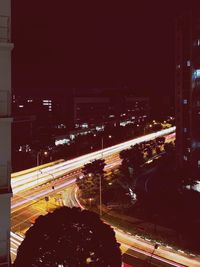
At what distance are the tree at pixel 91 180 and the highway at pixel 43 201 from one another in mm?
1360

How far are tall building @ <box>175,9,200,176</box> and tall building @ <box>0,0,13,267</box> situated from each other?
126 ft

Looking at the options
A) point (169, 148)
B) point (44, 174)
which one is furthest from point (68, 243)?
point (169, 148)

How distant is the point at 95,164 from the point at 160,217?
1173 cm

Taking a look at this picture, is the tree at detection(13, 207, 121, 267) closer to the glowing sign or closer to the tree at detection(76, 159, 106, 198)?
the tree at detection(76, 159, 106, 198)

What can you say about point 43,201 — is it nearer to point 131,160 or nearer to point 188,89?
point 131,160

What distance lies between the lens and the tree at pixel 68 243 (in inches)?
552

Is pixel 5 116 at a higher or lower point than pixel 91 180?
higher

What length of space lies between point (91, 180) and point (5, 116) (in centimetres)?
3352

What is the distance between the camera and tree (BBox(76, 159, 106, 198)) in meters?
41.8

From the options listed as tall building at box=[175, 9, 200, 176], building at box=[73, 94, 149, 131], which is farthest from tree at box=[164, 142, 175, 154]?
building at box=[73, 94, 149, 131]

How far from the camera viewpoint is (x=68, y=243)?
14445 millimetres

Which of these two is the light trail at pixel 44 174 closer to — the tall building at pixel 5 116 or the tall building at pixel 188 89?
the tall building at pixel 188 89

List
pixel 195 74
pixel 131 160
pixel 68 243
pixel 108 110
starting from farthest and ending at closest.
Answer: pixel 108 110
pixel 131 160
pixel 195 74
pixel 68 243

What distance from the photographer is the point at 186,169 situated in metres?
46.2
